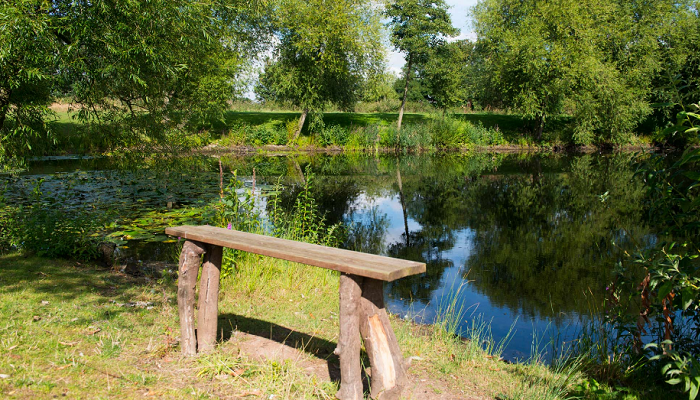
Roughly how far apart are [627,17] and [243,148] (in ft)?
93.6

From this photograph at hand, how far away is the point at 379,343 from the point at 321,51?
97.9 feet

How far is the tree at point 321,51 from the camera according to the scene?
30.5 m

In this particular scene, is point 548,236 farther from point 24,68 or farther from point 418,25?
point 418,25

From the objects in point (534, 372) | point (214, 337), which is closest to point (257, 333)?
point (214, 337)

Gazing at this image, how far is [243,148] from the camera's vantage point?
32.1 m

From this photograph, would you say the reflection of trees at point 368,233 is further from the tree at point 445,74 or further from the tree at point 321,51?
the tree at point 445,74

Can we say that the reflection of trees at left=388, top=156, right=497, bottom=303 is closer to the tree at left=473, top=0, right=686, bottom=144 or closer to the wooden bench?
the wooden bench

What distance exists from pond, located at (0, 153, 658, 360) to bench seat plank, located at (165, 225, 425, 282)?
2.74 m

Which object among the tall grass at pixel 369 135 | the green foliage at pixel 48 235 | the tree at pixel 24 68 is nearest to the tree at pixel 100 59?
the tree at pixel 24 68

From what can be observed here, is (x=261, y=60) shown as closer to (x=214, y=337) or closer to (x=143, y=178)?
(x=143, y=178)

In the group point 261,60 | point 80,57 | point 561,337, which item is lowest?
point 561,337

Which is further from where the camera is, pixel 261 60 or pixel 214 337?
pixel 261 60

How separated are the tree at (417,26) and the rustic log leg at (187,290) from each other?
3210cm

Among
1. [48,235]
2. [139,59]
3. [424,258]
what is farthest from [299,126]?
[48,235]
